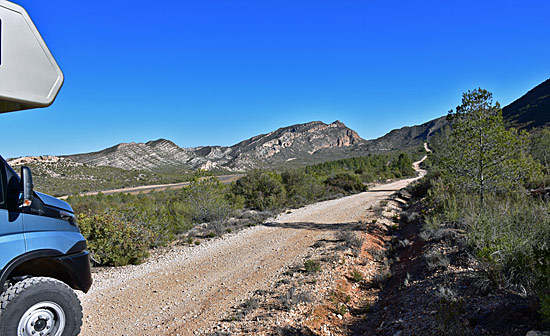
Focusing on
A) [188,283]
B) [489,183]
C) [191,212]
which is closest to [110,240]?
[188,283]

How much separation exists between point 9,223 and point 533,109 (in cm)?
8137

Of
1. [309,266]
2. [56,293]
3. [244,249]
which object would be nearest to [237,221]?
[244,249]

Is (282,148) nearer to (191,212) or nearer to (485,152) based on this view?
(191,212)

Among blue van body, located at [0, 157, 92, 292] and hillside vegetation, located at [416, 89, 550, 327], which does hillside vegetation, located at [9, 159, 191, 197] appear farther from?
blue van body, located at [0, 157, 92, 292]

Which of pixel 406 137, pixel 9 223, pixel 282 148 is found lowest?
pixel 9 223

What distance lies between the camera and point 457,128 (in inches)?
402

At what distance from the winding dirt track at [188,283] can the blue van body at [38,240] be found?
8.19 feet

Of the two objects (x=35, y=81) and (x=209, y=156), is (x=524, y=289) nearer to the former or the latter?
(x=35, y=81)

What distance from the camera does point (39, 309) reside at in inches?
110

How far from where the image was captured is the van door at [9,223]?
101 inches

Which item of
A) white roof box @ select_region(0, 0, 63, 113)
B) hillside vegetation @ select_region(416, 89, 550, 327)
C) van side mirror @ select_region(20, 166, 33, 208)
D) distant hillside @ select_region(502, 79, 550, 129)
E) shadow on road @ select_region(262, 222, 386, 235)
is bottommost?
shadow on road @ select_region(262, 222, 386, 235)

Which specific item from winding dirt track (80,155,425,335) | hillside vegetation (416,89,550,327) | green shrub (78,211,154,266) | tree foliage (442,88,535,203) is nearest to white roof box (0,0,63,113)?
winding dirt track (80,155,425,335)

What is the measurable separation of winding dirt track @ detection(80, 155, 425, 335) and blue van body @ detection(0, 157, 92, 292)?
98.3 inches

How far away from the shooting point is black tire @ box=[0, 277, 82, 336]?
260cm
